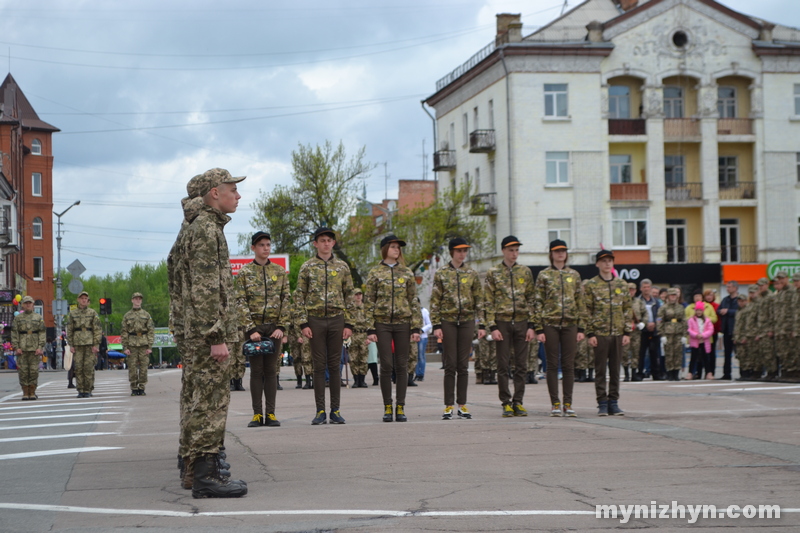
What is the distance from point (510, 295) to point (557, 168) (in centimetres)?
4004

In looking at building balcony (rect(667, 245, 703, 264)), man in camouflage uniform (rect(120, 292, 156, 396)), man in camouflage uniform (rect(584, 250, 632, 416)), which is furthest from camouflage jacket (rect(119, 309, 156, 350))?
building balcony (rect(667, 245, 703, 264))

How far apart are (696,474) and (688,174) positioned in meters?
48.6

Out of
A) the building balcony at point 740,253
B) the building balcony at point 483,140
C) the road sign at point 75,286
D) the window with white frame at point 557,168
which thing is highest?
the building balcony at point 483,140

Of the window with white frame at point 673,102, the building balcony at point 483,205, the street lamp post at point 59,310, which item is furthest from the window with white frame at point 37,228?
the window with white frame at point 673,102

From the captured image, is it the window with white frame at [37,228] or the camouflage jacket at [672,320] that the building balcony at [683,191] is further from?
the window with white frame at [37,228]

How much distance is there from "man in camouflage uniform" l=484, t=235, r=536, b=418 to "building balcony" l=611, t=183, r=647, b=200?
4098cm

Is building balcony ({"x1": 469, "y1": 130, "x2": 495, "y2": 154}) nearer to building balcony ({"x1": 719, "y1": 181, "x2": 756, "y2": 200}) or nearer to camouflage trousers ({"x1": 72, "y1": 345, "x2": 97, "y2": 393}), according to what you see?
building balcony ({"x1": 719, "y1": 181, "x2": 756, "y2": 200})

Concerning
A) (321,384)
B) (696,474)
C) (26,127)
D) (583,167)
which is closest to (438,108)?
(583,167)

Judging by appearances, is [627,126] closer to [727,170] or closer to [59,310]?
[727,170]

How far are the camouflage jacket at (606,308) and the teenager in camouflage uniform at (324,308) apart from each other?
3277 mm

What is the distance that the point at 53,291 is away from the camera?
3546 inches

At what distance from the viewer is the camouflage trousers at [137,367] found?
21281 mm

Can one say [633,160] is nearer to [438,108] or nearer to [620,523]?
[438,108]

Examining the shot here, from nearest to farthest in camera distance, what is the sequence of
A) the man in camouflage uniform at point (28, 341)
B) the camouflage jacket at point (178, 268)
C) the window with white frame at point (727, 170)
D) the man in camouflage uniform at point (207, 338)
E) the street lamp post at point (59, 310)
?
1. the man in camouflage uniform at point (207, 338)
2. the camouflage jacket at point (178, 268)
3. the man in camouflage uniform at point (28, 341)
4. the street lamp post at point (59, 310)
5. the window with white frame at point (727, 170)
